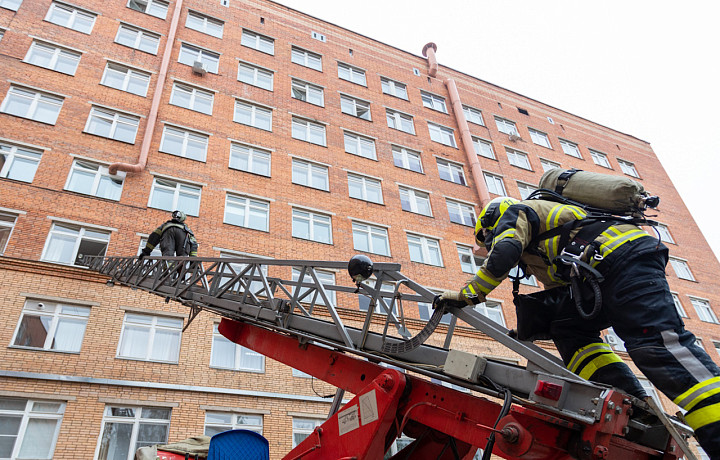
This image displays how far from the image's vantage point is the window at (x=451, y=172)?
20867 mm

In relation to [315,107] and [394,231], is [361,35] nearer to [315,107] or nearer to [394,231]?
[315,107]

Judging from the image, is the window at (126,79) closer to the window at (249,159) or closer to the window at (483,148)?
the window at (249,159)

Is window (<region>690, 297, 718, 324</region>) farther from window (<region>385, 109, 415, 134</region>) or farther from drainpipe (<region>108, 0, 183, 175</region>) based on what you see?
Answer: drainpipe (<region>108, 0, 183, 175</region>)

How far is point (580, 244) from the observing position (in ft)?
10.2

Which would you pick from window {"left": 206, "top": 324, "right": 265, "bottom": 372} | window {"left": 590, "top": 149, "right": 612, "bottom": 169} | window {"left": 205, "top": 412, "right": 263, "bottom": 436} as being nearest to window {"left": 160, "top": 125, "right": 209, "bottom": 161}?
window {"left": 206, "top": 324, "right": 265, "bottom": 372}

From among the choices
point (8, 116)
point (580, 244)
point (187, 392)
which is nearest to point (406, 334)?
point (580, 244)

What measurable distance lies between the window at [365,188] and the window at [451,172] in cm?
394

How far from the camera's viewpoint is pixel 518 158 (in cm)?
2428

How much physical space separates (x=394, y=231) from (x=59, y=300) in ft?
35.5

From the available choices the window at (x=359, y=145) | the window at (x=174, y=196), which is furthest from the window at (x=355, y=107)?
the window at (x=174, y=196)

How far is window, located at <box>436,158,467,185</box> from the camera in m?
20.9

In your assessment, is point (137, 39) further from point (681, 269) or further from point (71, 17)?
point (681, 269)

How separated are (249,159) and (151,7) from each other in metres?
8.85

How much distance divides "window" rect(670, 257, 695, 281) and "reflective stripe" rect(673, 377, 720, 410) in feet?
84.1
